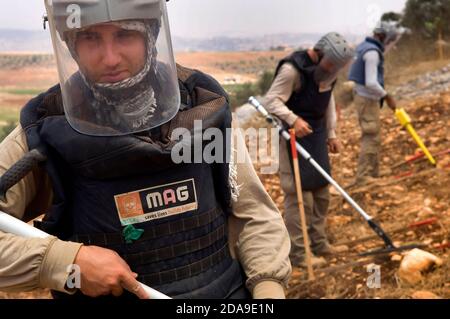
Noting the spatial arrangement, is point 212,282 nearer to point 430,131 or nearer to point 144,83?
point 144,83

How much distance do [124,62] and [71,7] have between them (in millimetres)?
201

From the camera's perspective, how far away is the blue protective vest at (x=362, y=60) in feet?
19.4

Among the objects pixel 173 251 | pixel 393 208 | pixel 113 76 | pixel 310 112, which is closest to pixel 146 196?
pixel 173 251

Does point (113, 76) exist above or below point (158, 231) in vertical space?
above

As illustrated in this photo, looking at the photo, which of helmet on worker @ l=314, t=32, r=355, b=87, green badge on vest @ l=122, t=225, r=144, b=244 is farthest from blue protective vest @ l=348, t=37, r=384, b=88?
green badge on vest @ l=122, t=225, r=144, b=244

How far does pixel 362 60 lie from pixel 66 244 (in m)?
5.08

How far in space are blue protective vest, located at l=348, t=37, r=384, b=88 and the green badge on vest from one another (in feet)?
15.8

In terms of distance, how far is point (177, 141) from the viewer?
1593 millimetres

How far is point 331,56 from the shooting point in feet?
13.1

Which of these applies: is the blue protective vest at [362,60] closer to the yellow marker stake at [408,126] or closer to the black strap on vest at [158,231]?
the yellow marker stake at [408,126]

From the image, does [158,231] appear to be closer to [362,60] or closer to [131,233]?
[131,233]

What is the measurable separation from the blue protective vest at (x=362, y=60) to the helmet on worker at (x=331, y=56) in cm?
187
